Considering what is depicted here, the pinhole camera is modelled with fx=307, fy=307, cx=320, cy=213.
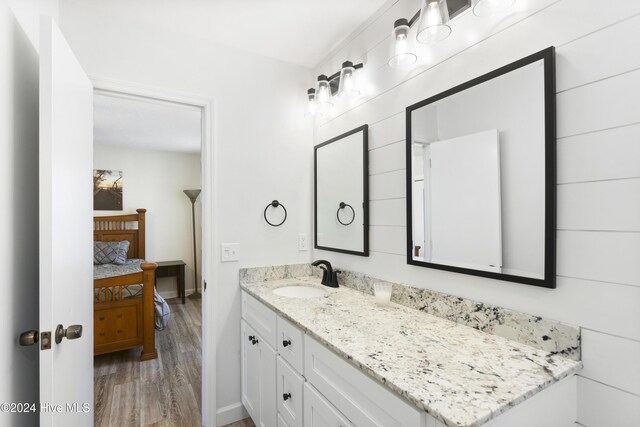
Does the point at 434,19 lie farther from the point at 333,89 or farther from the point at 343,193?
the point at 343,193

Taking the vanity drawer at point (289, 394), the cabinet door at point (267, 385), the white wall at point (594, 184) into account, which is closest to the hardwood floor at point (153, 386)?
the cabinet door at point (267, 385)

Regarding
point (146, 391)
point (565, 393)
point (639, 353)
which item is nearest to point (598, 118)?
point (639, 353)

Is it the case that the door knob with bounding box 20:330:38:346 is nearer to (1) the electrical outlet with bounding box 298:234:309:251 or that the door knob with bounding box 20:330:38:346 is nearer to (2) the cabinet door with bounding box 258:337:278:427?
(2) the cabinet door with bounding box 258:337:278:427

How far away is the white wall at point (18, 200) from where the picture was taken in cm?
89

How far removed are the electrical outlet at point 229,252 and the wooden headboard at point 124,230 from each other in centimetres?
343

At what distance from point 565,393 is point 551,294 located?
28cm

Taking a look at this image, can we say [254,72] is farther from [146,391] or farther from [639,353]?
[146,391]

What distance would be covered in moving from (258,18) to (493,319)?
6.09ft

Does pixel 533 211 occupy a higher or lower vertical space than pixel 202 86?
lower

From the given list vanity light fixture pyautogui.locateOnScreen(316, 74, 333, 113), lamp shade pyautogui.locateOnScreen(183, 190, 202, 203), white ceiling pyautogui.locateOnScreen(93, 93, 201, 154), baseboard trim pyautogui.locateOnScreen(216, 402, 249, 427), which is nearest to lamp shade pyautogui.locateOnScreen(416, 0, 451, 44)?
vanity light fixture pyautogui.locateOnScreen(316, 74, 333, 113)

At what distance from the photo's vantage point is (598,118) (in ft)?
2.84

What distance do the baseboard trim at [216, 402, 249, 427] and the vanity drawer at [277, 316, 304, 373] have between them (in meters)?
0.83

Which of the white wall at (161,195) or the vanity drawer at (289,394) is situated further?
the white wall at (161,195)

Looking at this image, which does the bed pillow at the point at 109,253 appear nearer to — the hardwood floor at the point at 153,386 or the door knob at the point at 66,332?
the hardwood floor at the point at 153,386
